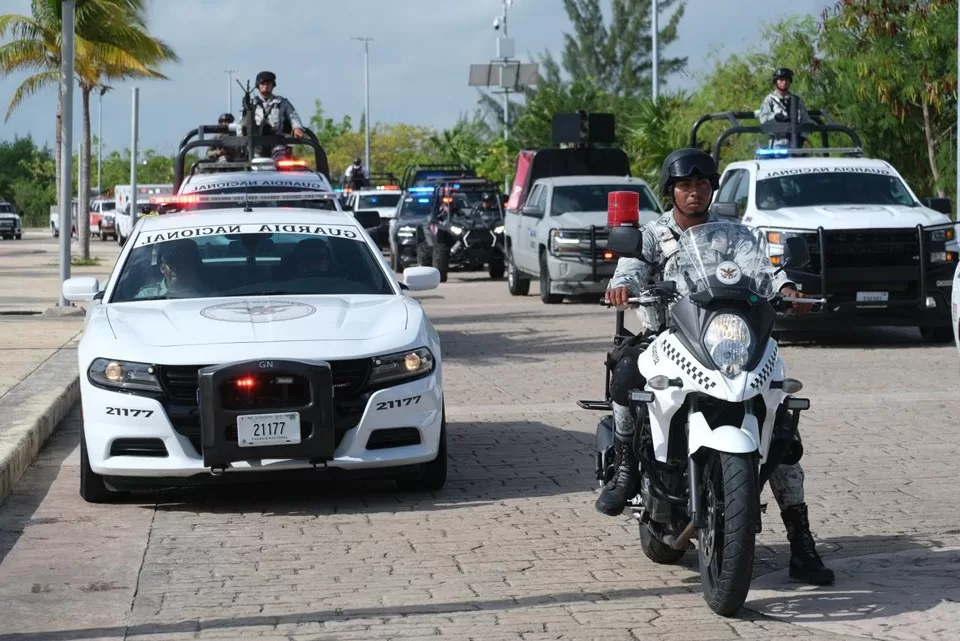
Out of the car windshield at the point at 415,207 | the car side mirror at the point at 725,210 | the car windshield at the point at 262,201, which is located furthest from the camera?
the car windshield at the point at 415,207

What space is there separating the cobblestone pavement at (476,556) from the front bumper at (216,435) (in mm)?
285

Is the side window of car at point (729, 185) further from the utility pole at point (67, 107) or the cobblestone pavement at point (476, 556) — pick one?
the utility pole at point (67, 107)

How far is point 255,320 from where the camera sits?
9273mm

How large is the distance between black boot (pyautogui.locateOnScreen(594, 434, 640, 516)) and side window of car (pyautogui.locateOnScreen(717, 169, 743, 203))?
39.7 ft

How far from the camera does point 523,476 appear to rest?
32.8ft

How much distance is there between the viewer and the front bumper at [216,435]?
867cm

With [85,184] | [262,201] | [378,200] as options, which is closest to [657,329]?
[262,201]

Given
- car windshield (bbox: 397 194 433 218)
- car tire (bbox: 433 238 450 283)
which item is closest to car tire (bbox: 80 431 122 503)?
car tire (bbox: 433 238 450 283)

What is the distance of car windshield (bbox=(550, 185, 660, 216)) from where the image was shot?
25516 mm

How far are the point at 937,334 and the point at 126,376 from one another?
11593 mm

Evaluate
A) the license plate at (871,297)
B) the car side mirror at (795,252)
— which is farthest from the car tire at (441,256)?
the car side mirror at (795,252)

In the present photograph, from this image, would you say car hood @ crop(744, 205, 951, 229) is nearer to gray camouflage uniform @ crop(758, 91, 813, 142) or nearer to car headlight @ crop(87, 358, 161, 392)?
gray camouflage uniform @ crop(758, 91, 813, 142)

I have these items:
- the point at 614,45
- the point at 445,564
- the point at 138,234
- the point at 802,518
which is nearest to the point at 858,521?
the point at 802,518

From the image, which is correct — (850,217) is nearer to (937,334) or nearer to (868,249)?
(868,249)
